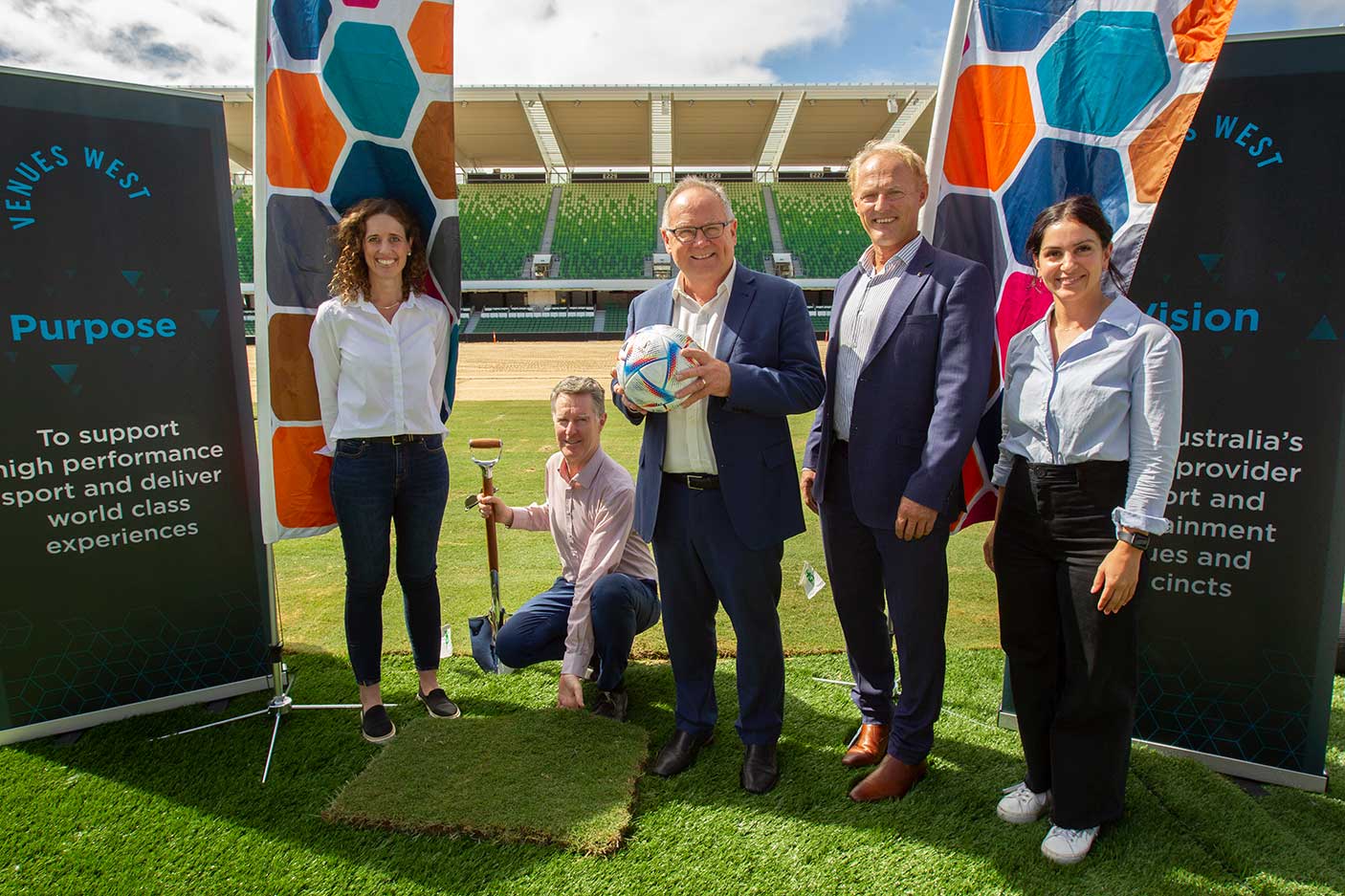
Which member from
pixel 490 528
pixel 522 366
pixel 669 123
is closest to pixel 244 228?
pixel 669 123

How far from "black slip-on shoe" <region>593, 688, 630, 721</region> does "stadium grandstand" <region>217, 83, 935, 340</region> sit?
1030 inches

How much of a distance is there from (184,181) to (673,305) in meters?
1.95

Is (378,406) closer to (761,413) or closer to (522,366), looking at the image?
(761,413)

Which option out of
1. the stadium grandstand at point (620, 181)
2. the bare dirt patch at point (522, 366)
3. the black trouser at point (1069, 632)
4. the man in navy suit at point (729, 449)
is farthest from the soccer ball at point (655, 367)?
the stadium grandstand at point (620, 181)

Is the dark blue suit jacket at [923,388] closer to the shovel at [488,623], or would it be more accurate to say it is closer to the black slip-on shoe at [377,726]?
the shovel at [488,623]

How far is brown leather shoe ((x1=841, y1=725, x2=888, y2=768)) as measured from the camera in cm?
266

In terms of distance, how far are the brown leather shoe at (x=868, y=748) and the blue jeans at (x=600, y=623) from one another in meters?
0.88

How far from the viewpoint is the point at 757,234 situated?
122ft

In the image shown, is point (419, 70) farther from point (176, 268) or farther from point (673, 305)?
point (673, 305)

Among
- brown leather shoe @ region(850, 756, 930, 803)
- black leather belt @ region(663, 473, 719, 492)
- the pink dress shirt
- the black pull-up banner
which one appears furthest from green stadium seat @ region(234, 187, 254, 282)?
the black pull-up banner

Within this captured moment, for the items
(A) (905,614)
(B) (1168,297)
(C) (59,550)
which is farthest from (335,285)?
(B) (1168,297)

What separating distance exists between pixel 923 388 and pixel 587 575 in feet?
4.59

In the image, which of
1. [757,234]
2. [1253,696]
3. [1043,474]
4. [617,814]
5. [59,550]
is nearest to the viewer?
[1043,474]

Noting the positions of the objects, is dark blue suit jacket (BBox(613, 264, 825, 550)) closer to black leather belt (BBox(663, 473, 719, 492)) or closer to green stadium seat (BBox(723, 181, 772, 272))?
black leather belt (BBox(663, 473, 719, 492))
